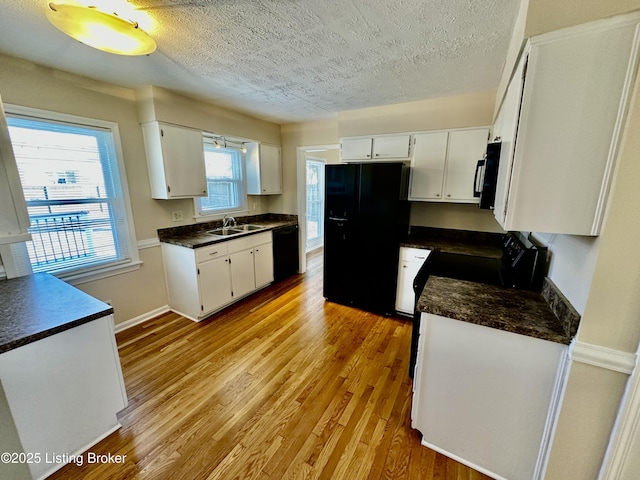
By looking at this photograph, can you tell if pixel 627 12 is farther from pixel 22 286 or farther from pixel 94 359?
pixel 22 286

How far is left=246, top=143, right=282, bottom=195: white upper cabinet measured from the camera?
3.83 metres

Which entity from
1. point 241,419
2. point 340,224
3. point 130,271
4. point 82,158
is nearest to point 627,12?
point 340,224

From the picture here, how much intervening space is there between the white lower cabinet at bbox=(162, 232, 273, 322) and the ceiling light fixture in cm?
180

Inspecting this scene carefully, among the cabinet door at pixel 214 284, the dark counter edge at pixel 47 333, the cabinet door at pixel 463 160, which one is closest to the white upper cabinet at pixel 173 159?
the cabinet door at pixel 214 284

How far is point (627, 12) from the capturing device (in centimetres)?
84

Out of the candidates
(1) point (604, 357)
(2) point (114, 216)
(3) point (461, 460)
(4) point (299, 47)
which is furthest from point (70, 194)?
(1) point (604, 357)

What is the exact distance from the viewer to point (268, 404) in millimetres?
1817

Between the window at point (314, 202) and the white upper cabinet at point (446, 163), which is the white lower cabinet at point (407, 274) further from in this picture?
the window at point (314, 202)

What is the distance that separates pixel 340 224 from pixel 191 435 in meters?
2.28

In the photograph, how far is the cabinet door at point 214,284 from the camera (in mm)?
2828

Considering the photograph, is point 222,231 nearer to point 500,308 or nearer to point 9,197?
point 9,197

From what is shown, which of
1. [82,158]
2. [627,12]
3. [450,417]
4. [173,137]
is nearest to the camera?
[627,12]

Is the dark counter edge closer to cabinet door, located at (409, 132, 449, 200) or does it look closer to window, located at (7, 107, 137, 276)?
window, located at (7, 107, 137, 276)

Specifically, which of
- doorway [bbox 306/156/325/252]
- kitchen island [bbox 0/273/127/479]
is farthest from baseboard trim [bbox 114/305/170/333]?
doorway [bbox 306/156/325/252]
